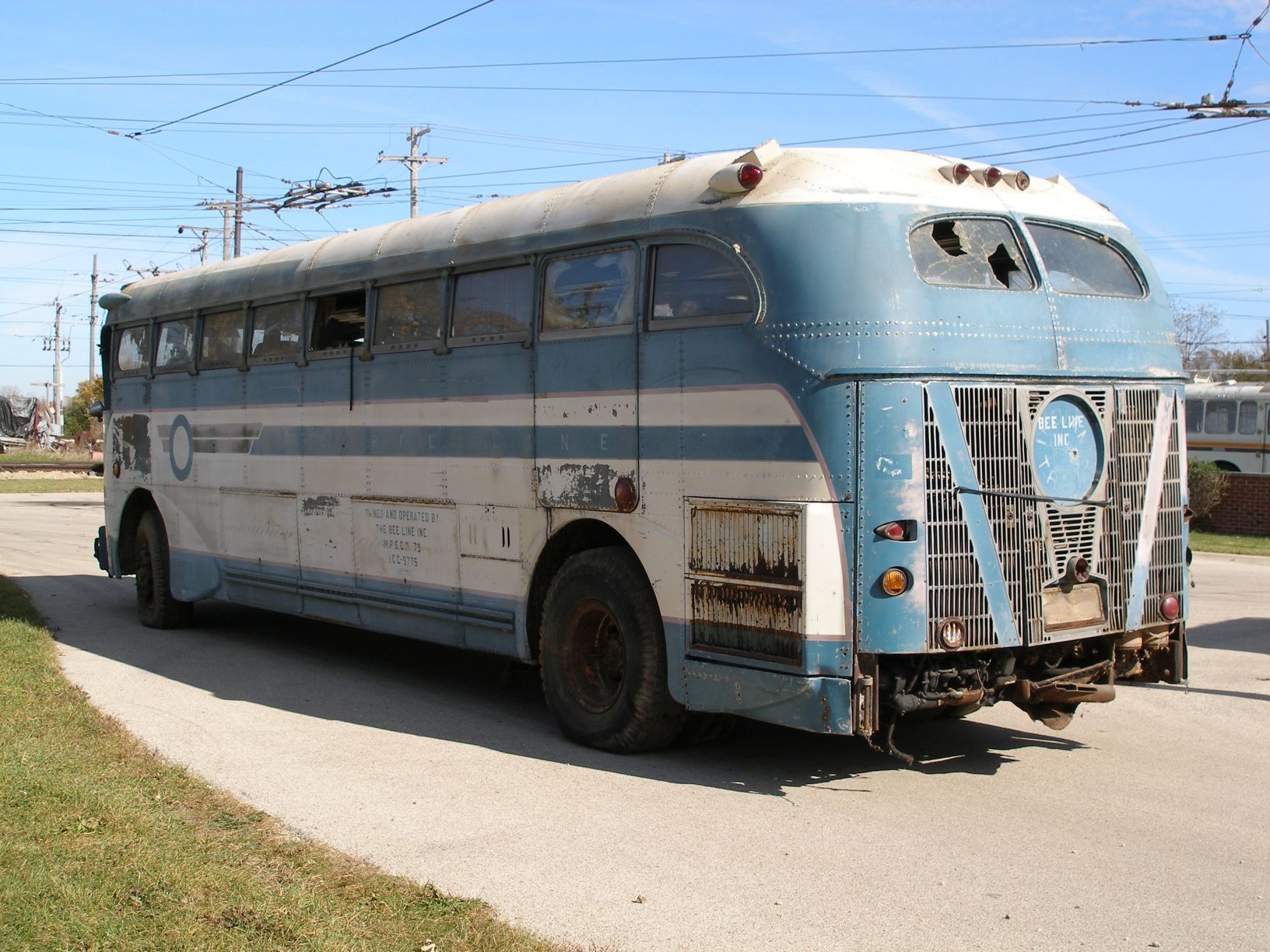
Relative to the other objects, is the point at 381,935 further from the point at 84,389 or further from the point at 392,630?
the point at 84,389

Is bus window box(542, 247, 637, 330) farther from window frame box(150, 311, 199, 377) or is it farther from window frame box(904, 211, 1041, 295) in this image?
window frame box(150, 311, 199, 377)

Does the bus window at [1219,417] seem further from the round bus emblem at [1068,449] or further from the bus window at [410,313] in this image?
the round bus emblem at [1068,449]

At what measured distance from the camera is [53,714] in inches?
330

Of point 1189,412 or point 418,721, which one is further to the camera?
point 1189,412

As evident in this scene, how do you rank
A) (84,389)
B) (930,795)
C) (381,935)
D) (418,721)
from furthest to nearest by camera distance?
(84,389) < (418,721) < (930,795) < (381,935)

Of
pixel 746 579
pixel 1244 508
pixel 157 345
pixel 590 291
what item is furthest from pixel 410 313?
pixel 1244 508

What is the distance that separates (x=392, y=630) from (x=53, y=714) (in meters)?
2.48

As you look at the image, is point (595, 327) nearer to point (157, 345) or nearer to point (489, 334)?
point (489, 334)

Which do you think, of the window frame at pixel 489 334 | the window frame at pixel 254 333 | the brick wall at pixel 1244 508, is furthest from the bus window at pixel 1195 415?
the window frame at pixel 489 334

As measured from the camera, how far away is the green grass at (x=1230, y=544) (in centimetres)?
2227

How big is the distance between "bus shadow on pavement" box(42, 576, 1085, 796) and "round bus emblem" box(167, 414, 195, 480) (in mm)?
1597

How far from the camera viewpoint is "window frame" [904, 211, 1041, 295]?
275 inches

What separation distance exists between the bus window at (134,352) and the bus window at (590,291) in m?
6.84

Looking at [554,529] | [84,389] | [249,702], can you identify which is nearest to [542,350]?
[554,529]
